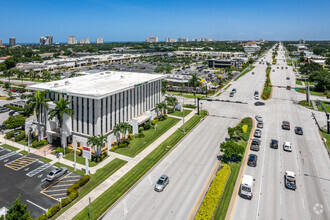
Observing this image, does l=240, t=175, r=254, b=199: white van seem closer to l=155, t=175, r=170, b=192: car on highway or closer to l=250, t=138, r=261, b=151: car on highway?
l=155, t=175, r=170, b=192: car on highway

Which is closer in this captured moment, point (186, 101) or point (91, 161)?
point (91, 161)

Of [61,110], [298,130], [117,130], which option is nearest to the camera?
[61,110]

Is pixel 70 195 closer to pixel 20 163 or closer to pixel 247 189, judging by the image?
pixel 20 163

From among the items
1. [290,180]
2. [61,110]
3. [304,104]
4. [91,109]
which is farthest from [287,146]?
[61,110]

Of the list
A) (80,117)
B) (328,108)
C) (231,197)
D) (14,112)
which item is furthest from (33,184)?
(328,108)

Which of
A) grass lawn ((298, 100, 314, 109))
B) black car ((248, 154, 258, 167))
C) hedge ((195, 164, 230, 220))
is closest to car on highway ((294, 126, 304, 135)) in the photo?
black car ((248, 154, 258, 167))

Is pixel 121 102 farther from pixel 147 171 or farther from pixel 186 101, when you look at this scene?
pixel 186 101
